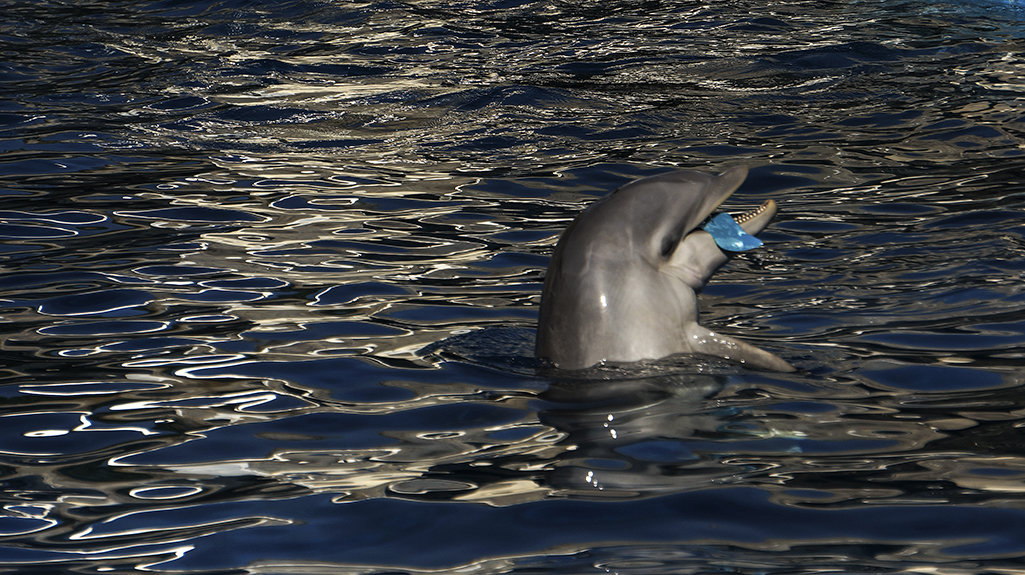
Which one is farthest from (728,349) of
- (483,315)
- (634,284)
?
(483,315)

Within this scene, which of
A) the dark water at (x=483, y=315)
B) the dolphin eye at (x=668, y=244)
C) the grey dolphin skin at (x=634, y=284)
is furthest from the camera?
the dolphin eye at (x=668, y=244)

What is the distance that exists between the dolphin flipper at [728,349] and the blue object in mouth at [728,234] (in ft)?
1.16

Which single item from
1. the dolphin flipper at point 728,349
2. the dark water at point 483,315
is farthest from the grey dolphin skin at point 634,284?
the dark water at point 483,315

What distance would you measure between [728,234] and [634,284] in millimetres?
516

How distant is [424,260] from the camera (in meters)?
7.10

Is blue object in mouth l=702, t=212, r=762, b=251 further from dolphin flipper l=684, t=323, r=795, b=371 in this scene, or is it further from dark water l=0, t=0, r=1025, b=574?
dark water l=0, t=0, r=1025, b=574

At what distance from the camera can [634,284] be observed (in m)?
4.53

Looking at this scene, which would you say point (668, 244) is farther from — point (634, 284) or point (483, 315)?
point (483, 315)

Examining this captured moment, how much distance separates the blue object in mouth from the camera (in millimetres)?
4758

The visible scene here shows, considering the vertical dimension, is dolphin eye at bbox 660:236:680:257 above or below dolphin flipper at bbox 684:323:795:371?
above

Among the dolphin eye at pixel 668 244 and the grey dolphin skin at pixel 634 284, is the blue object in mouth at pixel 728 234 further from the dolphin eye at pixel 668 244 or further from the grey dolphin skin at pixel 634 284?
the dolphin eye at pixel 668 244

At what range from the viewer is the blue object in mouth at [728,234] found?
4.76 metres

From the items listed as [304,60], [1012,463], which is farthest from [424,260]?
[304,60]

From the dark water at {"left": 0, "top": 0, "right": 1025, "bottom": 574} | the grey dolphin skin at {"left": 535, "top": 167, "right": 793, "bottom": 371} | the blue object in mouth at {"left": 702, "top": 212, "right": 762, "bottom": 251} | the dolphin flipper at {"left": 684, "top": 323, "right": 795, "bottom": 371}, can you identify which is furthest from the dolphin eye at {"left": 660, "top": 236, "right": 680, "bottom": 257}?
the dark water at {"left": 0, "top": 0, "right": 1025, "bottom": 574}
